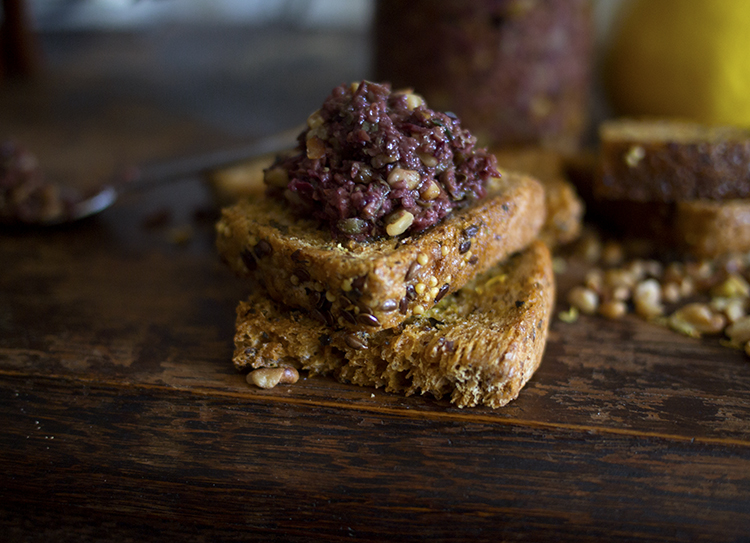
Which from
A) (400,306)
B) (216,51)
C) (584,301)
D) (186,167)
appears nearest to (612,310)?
(584,301)

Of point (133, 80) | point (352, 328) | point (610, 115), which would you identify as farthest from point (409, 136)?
point (133, 80)

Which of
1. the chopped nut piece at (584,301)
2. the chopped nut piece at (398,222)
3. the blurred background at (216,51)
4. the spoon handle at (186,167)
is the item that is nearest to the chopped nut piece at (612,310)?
the chopped nut piece at (584,301)

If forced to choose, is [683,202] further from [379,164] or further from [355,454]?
[355,454]

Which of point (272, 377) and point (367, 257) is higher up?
point (367, 257)

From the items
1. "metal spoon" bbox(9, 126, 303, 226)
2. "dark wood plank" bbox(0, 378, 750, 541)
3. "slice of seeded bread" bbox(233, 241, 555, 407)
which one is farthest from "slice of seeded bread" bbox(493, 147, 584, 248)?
"metal spoon" bbox(9, 126, 303, 226)

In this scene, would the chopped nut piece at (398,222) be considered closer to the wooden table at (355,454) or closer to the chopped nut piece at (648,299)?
the wooden table at (355,454)
